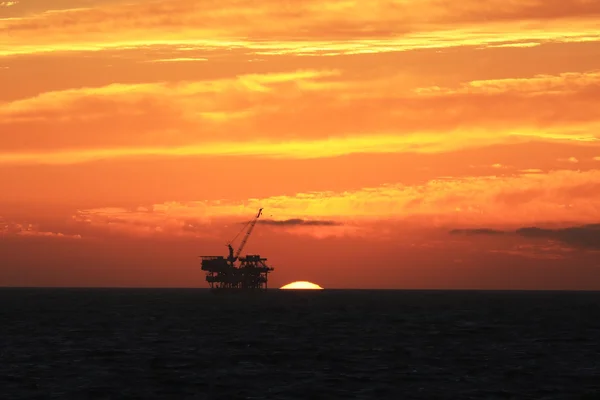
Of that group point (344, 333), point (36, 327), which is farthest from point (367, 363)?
point (36, 327)

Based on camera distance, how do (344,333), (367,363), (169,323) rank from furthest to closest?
(169,323) → (344,333) → (367,363)

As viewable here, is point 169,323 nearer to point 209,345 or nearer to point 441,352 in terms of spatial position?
point 209,345

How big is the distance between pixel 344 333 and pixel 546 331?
26371 millimetres

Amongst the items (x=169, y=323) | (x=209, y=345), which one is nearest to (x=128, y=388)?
(x=209, y=345)

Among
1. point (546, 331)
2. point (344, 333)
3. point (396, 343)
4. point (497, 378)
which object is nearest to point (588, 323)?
point (546, 331)

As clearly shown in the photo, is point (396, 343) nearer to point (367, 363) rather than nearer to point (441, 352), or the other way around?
point (441, 352)

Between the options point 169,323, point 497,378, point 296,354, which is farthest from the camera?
point 169,323

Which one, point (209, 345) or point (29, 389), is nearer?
point (29, 389)

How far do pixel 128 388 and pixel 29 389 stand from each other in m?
6.44

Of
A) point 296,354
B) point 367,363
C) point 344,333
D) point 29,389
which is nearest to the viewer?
point 29,389

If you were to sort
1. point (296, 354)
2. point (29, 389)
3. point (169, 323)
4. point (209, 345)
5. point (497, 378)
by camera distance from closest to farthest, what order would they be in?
1. point (29, 389)
2. point (497, 378)
3. point (296, 354)
4. point (209, 345)
5. point (169, 323)

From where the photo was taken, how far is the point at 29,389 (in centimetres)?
6744

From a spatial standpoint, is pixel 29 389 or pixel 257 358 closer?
pixel 29 389

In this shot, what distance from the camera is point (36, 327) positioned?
434 ft
